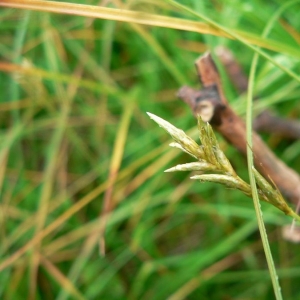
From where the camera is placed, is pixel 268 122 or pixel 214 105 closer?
pixel 214 105

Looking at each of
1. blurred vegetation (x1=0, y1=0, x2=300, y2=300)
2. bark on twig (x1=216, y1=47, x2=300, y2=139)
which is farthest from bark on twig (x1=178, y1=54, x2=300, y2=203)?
bark on twig (x1=216, y1=47, x2=300, y2=139)

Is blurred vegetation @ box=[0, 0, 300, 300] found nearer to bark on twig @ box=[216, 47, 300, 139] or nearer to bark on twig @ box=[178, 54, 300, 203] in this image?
bark on twig @ box=[216, 47, 300, 139]

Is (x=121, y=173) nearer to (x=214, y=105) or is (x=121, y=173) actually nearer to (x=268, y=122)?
(x=268, y=122)

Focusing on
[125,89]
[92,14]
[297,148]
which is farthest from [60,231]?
[92,14]

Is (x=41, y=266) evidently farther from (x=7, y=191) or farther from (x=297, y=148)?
(x=297, y=148)

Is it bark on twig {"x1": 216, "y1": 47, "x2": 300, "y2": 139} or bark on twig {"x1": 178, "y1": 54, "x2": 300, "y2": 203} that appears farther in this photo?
bark on twig {"x1": 216, "y1": 47, "x2": 300, "y2": 139}

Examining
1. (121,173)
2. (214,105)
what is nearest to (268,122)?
(121,173)

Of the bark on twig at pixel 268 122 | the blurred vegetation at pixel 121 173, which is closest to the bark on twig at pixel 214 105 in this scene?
the blurred vegetation at pixel 121 173

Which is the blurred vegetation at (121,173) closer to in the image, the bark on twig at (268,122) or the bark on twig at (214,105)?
the bark on twig at (268,122)
